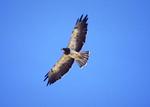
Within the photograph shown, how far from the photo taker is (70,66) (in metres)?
18.9

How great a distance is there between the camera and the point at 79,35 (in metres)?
18.7

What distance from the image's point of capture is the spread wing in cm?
1857

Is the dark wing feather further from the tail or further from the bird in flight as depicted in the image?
the tail

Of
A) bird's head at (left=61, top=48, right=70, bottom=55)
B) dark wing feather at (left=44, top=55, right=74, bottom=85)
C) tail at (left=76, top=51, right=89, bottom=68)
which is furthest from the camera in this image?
dark wing feather at (left=44, top=55, right=74, bottom=85)

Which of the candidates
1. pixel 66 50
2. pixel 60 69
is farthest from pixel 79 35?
pixel 60 69

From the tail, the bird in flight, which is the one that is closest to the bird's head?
the bird in flight

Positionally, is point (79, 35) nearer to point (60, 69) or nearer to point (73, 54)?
point (73, 54)

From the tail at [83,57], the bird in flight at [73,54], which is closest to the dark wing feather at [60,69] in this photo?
the bird in flight at [73,54]

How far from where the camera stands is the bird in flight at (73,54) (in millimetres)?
18172

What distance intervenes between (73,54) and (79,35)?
2.58 ft

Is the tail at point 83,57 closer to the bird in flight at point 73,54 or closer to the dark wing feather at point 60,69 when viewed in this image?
the bird in flight at point 73,54

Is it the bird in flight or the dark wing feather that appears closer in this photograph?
the bird in flight

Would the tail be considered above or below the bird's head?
below

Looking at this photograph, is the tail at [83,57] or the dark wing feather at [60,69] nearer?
the tail at [83,57]
